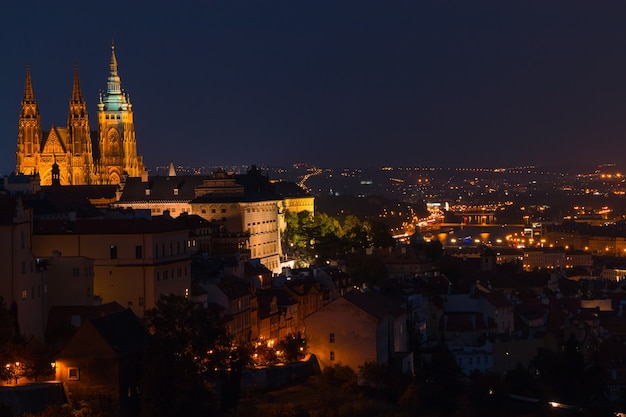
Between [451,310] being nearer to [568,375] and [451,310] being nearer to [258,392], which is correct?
[568,375]

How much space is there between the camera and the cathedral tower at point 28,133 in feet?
430

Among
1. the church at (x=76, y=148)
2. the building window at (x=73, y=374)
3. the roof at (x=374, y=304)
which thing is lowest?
the building window at (x=73, y=374)

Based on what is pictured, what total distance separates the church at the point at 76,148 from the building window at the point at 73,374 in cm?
8560

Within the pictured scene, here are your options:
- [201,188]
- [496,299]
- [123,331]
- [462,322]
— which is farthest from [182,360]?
[201,188]

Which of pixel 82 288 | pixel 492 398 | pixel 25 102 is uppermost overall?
pixel 25 102

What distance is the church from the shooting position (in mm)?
131375

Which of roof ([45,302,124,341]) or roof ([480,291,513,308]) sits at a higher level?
roof ([45,302,124,341])

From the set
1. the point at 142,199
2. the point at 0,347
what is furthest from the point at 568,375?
the point at 142,199

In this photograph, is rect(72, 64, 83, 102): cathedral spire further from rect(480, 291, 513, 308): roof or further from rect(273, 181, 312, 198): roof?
rect(480, 291, 513, 308): roof

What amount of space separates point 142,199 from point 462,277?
Result: 21804mm

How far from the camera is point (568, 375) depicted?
6284 cm

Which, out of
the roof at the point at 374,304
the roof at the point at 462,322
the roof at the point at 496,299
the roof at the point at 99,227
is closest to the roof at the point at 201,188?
the roof at the point at 496,299

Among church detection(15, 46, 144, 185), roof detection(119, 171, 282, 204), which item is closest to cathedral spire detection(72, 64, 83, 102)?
church detection(15, 46, 144, 185)

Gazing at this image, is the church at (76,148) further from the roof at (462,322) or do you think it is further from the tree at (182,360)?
the tree at (182,360)
